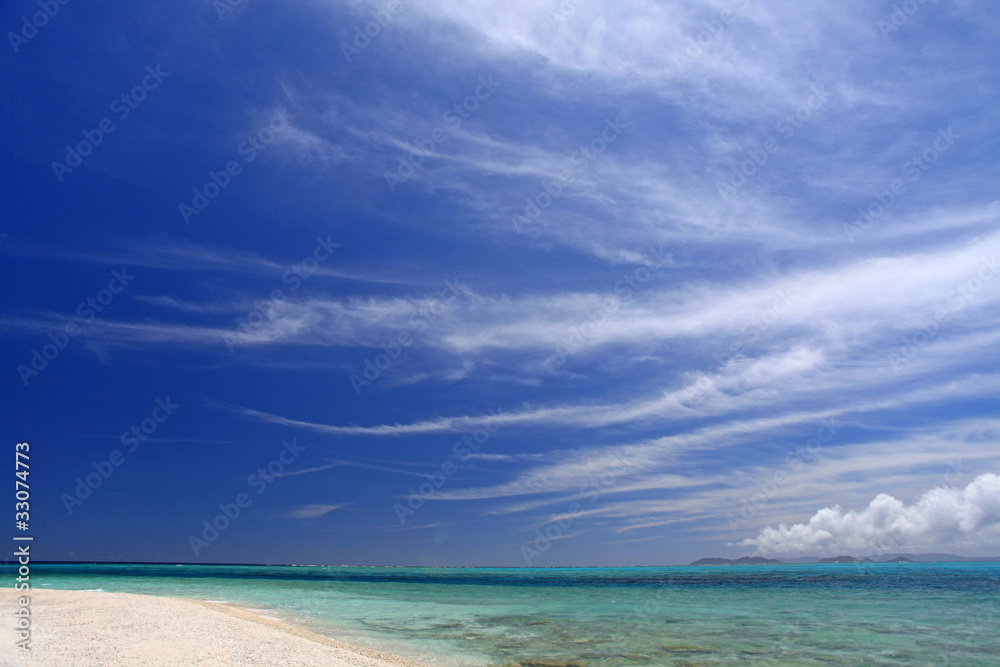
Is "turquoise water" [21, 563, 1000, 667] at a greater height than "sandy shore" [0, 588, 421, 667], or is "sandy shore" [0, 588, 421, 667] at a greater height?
"sandy shore" [0, 588, 421, 667]

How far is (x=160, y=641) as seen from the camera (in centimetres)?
1389

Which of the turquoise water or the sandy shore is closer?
the sandy shore

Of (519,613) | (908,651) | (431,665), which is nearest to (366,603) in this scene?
(519,613)

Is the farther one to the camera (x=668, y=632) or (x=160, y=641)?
(x=668, y=632)

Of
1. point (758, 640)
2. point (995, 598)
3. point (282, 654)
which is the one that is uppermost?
point (282, 654)

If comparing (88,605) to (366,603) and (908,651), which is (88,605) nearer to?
(366,603)

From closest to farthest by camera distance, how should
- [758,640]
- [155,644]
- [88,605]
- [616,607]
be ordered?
[155,644] < [758,640] < [88,605] < [616,607]

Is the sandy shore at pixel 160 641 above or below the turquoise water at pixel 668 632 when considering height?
above

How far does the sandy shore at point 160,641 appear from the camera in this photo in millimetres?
11914

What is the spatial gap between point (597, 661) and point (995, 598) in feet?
130

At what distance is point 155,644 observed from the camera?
1352cm

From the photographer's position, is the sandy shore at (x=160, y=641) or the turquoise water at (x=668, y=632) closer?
the sandy shore at (x=160, y=641)

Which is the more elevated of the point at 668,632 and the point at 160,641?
the point at 160,641

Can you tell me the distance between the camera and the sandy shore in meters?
11.9
